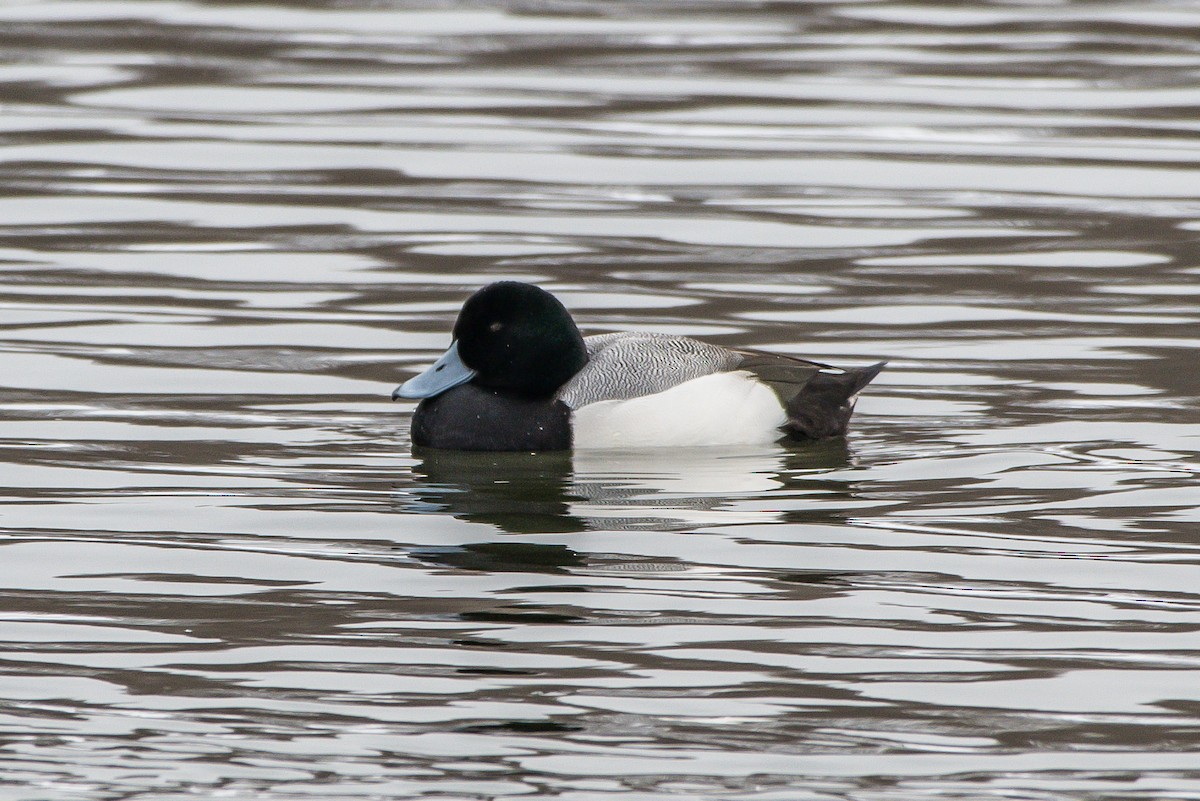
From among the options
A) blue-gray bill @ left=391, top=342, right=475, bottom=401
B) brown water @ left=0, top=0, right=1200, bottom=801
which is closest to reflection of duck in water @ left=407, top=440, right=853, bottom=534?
brown water @ left=0, top=0, right=1200, bottom=801

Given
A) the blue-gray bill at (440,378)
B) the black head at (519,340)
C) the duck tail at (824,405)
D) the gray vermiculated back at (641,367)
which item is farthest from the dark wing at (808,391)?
the blue-gray bill at (440,378)

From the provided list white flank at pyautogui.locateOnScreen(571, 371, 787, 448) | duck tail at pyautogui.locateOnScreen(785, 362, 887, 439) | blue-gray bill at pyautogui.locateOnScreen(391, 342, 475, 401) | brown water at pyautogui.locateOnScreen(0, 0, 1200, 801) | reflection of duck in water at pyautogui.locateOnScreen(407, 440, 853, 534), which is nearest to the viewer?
brown water at pyautogui.locateOnScreen(0, 0, 1200, 801)

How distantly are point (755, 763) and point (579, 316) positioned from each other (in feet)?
21.5

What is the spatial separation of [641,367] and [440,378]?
85 cm

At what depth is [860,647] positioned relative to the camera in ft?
21.2

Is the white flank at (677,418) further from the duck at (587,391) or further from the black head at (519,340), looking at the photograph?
the black head at (519,340)

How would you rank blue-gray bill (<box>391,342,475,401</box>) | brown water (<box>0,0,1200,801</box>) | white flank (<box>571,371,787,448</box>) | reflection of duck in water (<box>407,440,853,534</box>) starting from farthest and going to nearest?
blue-gray bill (<box>391,342,475,401</box>), white flank (<box>571,371,787,448</box>), reflection of duck in water (<box>407,440,853,534</box>), brown water (<box>0,0,1200,801</box>)

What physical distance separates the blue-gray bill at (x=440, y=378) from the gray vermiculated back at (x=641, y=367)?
0.44m

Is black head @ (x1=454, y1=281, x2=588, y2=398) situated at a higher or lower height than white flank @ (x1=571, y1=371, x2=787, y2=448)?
higher

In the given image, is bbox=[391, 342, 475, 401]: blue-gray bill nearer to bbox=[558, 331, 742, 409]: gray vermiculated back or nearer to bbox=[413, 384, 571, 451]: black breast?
bbox=[413, 384, 571, 451]: black breast

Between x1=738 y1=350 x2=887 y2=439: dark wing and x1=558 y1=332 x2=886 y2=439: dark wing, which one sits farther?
x1=738 y1=350 x2=887 y2=439: dark wing

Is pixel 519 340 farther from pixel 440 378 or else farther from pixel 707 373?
pixel 707 373

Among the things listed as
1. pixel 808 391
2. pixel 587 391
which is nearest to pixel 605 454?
pixel 587 391

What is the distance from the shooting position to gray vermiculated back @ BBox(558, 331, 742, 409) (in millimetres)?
9297
